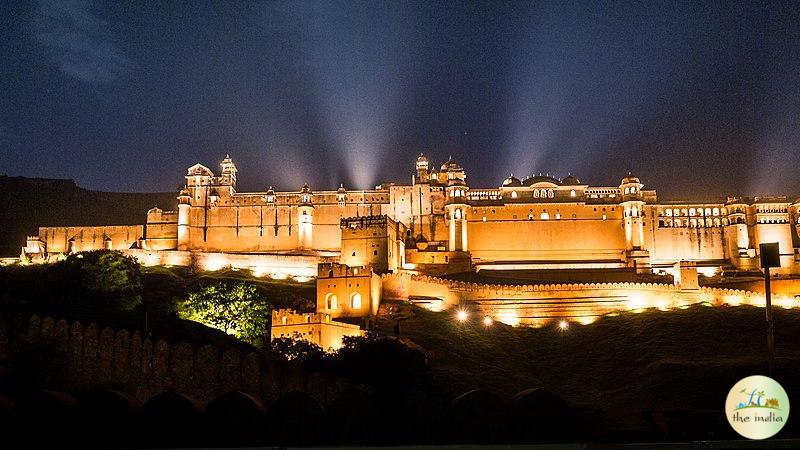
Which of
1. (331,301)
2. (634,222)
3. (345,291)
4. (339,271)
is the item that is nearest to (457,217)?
(634,222)

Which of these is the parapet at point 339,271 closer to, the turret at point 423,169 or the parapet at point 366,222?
the parapet at point 366,222

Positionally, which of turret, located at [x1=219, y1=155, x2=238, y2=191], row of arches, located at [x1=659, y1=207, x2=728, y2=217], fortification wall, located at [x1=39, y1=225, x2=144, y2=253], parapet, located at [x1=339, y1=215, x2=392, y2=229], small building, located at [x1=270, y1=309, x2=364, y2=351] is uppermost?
turret, located at [x1=219, y1=155, x2=238, y2=191]

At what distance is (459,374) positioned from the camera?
4662cm

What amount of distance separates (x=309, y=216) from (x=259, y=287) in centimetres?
2792

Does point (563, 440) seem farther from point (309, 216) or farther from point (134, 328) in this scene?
point (309, 216)

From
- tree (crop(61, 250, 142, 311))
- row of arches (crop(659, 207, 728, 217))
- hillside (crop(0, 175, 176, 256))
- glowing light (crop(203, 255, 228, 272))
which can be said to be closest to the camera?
tree (crop(61, 250, 142, 311))

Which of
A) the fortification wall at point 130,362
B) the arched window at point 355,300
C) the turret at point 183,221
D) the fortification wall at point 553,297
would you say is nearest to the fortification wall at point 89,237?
the turret at point 183,221

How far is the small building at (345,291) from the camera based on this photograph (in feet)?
200

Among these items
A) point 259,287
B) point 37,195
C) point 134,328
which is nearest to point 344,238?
point 259,287

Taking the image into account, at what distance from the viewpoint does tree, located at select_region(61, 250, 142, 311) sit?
182ft

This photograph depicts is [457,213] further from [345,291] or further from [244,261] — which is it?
[345,291]

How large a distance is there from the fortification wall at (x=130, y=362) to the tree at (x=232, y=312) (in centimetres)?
2703

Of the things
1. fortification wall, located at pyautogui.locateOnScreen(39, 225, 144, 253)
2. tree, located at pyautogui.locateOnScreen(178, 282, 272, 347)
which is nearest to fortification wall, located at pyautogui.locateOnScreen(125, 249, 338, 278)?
fortification wall, located at pyautogui.locateOnScreen(39, 225, 144, 253)

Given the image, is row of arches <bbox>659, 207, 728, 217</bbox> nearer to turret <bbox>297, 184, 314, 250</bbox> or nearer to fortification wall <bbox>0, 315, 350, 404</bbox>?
turret <bbox>297, 184, 314, 250</bbox>
